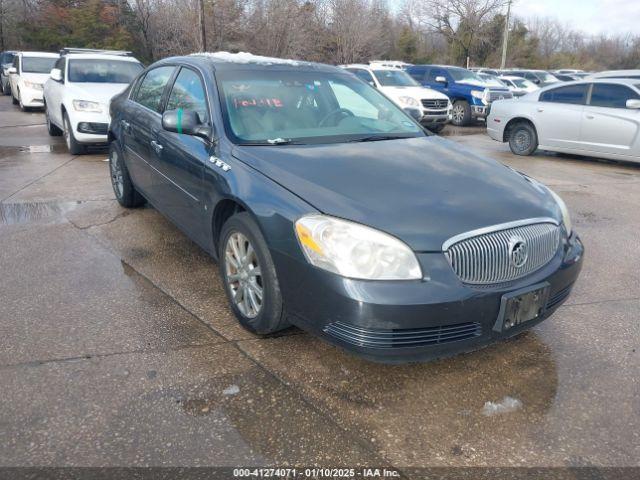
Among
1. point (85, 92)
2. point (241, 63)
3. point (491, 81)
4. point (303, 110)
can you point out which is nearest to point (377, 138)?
point (303, 110)

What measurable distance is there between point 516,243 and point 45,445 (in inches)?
91.7

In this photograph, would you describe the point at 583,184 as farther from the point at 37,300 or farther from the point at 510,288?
the point at 37,300

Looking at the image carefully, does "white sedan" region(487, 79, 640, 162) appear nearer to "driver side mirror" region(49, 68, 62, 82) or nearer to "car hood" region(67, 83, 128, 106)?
"car hood" region(67, 83, 128, 106)

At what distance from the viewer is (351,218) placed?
2.58 meters

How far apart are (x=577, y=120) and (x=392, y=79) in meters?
5.98

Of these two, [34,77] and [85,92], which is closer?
[85,92]

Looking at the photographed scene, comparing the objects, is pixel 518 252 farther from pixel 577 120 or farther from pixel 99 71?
pixel 99 71

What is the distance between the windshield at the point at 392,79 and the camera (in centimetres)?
1438

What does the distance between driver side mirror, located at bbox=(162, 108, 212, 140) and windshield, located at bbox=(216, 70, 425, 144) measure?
0.17 m

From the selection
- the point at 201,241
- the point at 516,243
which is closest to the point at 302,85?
the point at 201,241

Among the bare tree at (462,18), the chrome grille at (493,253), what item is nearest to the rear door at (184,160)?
the chrome grille at (493,253)

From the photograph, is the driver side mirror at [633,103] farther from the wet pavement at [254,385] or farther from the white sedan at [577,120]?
the wet pavement at [254,385]

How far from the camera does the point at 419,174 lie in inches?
122

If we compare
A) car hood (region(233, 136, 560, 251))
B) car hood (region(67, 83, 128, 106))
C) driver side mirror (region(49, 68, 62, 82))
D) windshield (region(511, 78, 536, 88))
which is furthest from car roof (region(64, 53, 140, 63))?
windshield (region(511, 78, 536, 88))
